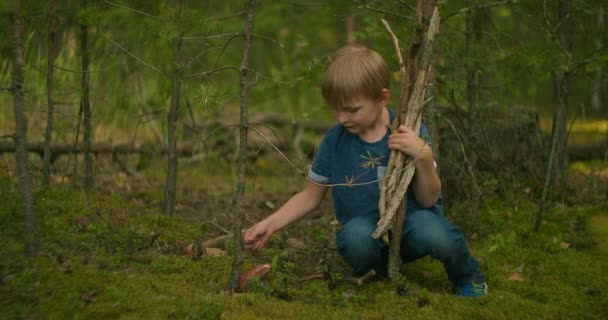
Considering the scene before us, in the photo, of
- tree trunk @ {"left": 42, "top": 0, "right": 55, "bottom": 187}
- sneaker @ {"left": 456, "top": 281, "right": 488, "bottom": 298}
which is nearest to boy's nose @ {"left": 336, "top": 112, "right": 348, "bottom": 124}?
sneaker @ {"left": 456, "top": 281, "right": 488, "bottom": 298}

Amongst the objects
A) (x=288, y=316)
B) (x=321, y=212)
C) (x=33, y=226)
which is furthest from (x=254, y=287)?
(x=321, y=212)

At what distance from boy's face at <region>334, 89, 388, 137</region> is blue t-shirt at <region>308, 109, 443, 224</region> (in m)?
0.15

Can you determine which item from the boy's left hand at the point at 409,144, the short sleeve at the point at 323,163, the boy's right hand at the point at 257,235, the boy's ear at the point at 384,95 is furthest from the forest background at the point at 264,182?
the boy's left hand at the point at 409,144

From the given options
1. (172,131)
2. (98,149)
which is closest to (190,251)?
(172,131)

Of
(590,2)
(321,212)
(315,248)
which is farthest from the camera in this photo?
(321,212)

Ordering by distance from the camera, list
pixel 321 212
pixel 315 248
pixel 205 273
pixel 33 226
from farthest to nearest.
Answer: pixel 321 212, pixel 315 248, pixel 205 273, pixel 33 226

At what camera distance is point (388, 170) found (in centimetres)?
325

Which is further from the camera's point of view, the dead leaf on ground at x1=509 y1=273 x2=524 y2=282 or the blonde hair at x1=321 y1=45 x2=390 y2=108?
the dead leaf on ground at x1=509 y1=273 x2=524 y2=282

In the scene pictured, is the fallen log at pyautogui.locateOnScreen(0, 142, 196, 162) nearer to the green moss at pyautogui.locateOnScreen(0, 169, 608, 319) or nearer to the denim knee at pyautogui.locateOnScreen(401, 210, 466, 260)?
the green moss at pyautogui.locateOnScreen(0, 169, 608, 319)

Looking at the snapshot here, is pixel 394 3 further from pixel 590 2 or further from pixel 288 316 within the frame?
pixel 288 316

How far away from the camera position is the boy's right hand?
11.0 ft

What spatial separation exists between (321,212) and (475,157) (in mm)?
1412

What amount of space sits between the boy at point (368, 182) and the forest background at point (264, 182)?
0.19m

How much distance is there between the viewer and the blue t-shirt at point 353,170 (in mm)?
3496
